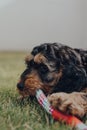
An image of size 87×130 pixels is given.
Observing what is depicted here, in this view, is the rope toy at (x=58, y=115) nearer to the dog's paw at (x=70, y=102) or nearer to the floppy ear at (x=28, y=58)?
the dog's paw at (x=70, y=102)

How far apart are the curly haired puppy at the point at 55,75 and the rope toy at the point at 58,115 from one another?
18 millimetres

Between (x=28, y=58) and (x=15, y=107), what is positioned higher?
(x=28, y=58)

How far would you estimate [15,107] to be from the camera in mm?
1145

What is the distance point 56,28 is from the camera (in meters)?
1.40

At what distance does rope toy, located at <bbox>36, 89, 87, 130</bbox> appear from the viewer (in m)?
1.09

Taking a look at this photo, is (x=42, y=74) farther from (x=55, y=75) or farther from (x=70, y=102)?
(x=70, y=102)

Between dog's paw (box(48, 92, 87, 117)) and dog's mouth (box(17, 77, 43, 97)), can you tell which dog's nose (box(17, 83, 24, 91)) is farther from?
dog's paw (box(48, 92, 87, 117))

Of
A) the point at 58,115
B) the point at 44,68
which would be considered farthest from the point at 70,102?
the point at 44,68

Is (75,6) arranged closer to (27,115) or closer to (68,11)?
(68,11)

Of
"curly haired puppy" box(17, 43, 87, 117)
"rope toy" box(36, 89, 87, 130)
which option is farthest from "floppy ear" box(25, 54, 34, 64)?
"rope toy" box(36, 89, 87, 130)

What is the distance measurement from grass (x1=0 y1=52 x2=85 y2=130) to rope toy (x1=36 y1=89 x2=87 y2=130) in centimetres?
2

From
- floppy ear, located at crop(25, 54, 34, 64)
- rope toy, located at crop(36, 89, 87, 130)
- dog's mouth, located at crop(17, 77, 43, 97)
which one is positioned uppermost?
floppy ear, located at crop(25, 54, 34, 64)

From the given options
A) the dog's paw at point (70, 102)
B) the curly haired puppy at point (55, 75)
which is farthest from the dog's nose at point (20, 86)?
the dog's paw at point (70, 102)

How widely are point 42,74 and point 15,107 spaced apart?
0.15 m
